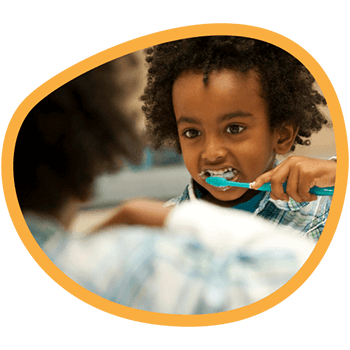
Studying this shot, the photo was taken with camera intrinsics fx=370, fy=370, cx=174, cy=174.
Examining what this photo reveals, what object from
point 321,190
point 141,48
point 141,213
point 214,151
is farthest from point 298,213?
point 141,48

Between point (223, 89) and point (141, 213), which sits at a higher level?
point (223, 89)

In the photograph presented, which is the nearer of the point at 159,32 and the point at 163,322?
the point at 159,32

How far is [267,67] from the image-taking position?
681 mm

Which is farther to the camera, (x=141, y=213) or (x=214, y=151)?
(x=141, y=213)

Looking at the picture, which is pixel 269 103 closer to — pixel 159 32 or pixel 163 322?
pixel 159 32

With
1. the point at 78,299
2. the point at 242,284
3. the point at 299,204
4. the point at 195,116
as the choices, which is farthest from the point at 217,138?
the point at 78,299

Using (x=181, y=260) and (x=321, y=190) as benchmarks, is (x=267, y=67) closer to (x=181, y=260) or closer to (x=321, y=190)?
(x=321, y=190)

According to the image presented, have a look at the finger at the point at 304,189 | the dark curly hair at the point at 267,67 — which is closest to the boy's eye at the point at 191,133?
the dark curly hair at the point at 267,67

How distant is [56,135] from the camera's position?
80cm

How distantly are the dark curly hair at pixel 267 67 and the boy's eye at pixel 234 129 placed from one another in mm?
59

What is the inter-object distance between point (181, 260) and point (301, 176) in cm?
34

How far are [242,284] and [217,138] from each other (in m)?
0.35

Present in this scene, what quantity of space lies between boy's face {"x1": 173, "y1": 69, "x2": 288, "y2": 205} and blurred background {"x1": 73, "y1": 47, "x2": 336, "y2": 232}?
7 centimetres

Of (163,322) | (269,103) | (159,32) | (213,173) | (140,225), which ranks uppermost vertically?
(159,32)
